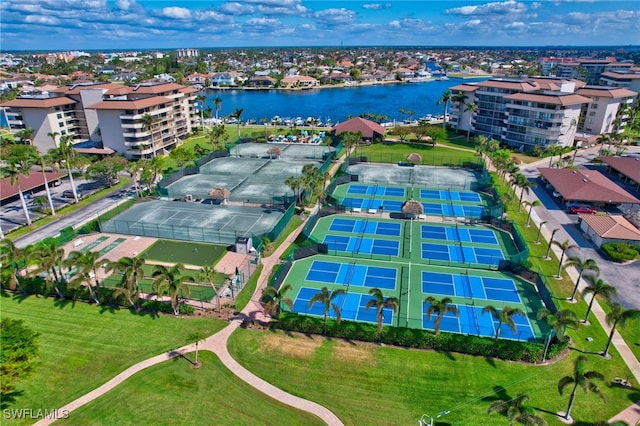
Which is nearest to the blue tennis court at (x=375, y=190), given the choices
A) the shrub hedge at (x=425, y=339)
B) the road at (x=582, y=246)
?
the road at (x=582, y=246)

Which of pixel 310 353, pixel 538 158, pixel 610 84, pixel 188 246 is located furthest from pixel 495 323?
pixel 610 84

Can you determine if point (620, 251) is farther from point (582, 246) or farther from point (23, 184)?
point (23, 184)

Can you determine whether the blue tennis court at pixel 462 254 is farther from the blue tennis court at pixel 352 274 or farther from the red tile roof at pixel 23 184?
the red tile roof at pixel 23 184

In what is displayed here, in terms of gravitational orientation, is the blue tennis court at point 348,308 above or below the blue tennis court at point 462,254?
below

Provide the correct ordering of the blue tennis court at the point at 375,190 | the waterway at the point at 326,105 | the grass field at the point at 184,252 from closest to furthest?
the grass field at the point at 184,252, the blue tennis court at the point at 375,190, the waterway at the point at 326,105

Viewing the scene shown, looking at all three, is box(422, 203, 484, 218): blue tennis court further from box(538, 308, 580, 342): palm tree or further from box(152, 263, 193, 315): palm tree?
box(152, 263, 193, 315): palm tree

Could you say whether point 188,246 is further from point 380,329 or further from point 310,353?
point 380,329
